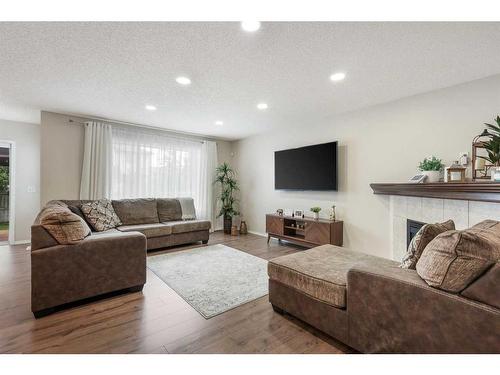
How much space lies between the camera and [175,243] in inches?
166

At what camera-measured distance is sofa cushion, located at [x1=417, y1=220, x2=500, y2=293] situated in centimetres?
110

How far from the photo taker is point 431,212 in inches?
109

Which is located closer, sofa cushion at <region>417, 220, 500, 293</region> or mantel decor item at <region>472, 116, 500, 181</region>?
sofa cushion at <region>417, 220, 500, 293</region>

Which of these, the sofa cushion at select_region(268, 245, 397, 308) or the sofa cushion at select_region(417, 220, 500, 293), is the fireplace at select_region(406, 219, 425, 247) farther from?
the sofa cushion at select_region(417, 220, 500, 293)

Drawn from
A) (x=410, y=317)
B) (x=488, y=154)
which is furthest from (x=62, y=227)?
(x=488, y=154)

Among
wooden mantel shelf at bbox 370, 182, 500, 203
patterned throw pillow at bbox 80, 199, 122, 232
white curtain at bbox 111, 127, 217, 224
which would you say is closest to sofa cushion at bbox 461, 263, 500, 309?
wooden mantel shelf at bbox 370, 182, 500, 203

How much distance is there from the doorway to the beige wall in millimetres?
1275

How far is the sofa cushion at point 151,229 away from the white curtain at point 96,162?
97cm

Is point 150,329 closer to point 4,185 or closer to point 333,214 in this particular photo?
point 333,214

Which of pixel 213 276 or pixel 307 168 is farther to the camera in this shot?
pixel 307 168

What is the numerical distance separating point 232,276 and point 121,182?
10.3ft

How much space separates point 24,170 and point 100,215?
2.45m

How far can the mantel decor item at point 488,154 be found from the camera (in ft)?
7.28
